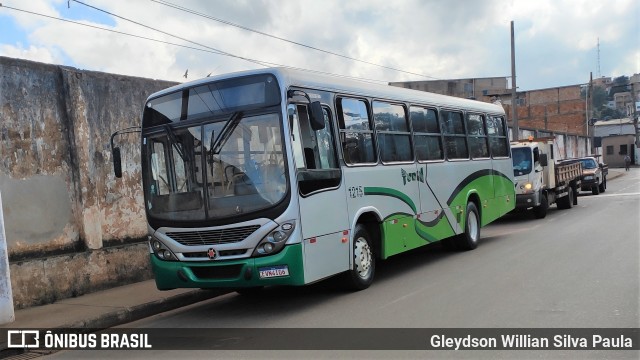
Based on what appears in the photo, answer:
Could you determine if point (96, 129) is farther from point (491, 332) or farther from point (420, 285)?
point (491, 332)

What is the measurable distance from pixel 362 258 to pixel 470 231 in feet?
15.0

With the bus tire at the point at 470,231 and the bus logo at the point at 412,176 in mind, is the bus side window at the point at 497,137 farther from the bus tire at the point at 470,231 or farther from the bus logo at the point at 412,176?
the bus logo at the point at 412,176

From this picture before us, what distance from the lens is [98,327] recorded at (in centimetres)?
750

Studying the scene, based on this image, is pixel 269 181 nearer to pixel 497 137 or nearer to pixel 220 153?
pixel 220 153

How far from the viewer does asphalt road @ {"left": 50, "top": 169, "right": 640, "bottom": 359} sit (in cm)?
604

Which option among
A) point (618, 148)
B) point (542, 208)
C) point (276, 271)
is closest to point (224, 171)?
point (276, 271)

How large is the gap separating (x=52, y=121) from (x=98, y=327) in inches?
141

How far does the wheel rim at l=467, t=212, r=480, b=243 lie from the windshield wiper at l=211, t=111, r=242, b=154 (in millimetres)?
6671

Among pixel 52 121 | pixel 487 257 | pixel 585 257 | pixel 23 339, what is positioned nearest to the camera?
pixel 23 339

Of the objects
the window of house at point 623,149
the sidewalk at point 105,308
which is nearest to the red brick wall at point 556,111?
the window of house at point 623,149

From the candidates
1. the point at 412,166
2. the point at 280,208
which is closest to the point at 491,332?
the point at 280,208

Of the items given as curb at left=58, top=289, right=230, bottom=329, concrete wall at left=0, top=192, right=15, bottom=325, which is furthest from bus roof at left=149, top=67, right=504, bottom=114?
curb at left=58, top=289, right=230, bottom=329

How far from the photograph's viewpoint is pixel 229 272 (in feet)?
23.4

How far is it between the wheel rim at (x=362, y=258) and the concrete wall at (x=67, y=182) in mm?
4358
